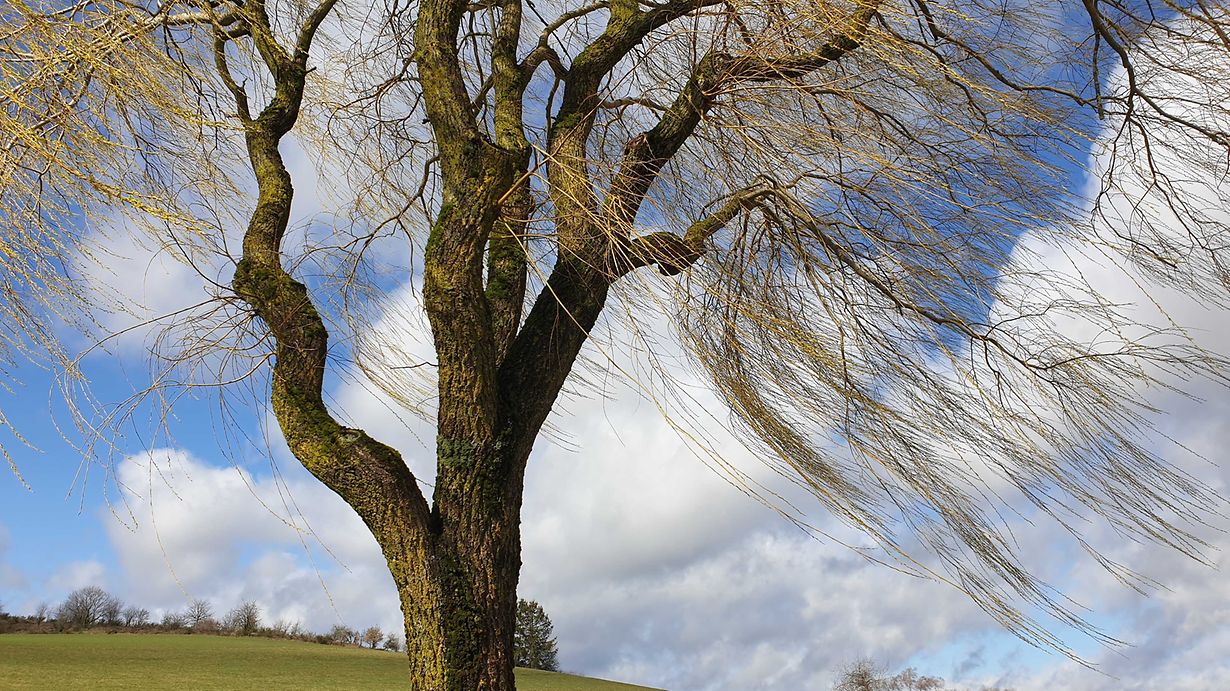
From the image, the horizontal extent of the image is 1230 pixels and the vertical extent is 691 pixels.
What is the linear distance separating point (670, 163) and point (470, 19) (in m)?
2.20

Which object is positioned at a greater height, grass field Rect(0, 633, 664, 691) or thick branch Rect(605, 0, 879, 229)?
thick branch Rect(605, 0, 879, 229)

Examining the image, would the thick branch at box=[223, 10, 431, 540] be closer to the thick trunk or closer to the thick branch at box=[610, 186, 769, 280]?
the thick trunk

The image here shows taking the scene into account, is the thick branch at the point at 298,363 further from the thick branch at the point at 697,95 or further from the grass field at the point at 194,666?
the grass field at the point at 194,666

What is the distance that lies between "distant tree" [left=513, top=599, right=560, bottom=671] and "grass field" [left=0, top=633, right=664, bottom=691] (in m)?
4.03

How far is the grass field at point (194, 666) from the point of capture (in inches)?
560

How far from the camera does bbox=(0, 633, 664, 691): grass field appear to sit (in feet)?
46.7

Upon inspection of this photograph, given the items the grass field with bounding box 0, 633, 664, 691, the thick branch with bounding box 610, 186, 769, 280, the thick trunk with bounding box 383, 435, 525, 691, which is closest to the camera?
the thick branch with bounding box 610, 186, 769, 280

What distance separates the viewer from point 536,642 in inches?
1072

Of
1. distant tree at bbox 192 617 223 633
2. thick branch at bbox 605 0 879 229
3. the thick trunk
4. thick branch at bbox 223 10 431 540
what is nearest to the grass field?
distant tree at bbox 192 617 223 633

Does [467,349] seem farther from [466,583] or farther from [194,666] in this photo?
[194,666]

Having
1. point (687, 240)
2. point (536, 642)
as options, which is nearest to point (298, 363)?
point (687, 240)

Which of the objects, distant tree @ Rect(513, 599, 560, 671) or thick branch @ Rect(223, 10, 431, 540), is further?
distant tree @ Rect(513, 599, 560, 671)

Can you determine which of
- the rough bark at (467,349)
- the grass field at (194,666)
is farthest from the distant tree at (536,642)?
the rough bark at (467,349)

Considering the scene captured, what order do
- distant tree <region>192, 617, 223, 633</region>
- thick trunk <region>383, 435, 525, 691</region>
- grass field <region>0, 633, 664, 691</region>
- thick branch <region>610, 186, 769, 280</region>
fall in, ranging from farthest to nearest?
distant tree <region>192, 617, 223, 633</region> < grass field <region>0, 633, 664, 691</region> < thick trunk <region>383, 435, 525, 691</region> < thick branch <region>610, 186, 769, 280</region>
